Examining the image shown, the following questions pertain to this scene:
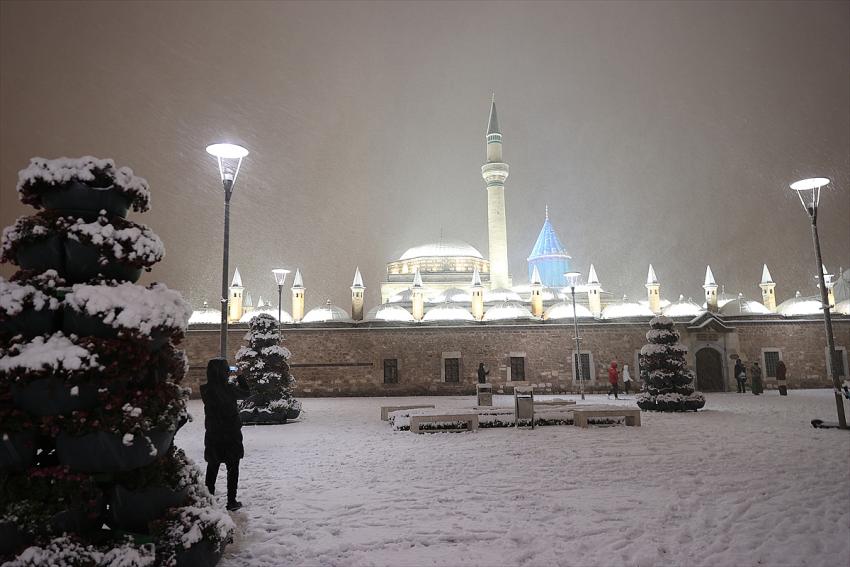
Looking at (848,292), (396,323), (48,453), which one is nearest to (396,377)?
(396,323)

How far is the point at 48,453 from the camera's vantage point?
3521 mm

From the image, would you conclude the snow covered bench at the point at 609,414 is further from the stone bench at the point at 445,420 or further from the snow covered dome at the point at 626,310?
the snow covered dome at the point at 626,310

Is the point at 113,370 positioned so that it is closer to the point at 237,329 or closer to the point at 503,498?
the point at 503,498

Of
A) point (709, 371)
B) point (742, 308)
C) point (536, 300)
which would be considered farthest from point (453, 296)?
point (742, 308)

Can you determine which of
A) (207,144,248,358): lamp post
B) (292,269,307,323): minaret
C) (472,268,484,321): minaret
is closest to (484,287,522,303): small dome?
(472,268,484,321): minaret

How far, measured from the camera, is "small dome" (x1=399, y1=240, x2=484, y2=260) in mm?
41188

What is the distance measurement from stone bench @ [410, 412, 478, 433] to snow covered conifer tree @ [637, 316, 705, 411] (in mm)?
5857

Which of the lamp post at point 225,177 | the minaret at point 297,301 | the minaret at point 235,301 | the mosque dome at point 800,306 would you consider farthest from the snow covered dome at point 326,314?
the mosque dome at point 800,306

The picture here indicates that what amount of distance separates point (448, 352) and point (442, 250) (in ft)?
56.1

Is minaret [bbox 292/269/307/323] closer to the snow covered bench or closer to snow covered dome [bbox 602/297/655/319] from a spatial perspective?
snow covered dome [bbox 602/297/655/319]

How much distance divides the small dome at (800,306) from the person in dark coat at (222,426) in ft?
102

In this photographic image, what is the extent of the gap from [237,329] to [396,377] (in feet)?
25.1

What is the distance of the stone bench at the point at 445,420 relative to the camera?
439 inches

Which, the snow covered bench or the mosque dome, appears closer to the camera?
the snow covered bench
